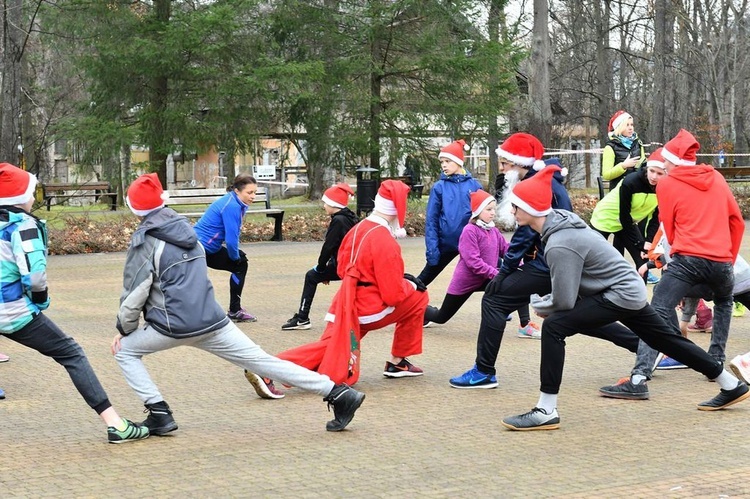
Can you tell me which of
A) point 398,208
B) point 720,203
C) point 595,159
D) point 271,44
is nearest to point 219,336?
point 398,208

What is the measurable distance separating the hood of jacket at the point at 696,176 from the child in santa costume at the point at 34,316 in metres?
4.04

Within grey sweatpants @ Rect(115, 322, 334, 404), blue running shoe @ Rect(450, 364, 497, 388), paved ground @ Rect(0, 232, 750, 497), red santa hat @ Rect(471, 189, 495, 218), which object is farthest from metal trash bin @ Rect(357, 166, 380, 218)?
grey sweatpants @ Rect(115, 322, 334, 404)

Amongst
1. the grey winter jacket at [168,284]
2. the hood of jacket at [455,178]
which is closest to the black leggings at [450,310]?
the hood of jacket at [455,178]

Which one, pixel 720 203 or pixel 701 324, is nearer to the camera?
pixel 720 203

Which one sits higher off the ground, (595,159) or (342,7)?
(342,7)

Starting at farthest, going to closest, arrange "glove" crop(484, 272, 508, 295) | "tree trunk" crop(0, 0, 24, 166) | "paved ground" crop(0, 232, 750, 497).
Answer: "tree trunk" crop(0, 0, 24, 166) < "glove" crop(484, 272, 508, 295) < "paved ground" crop(0, 232, 750, 497)

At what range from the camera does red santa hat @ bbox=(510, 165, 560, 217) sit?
682 cm

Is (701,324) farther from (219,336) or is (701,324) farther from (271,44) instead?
(271,44)

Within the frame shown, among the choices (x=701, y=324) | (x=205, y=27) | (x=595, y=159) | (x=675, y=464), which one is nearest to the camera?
(x=675, y=464)

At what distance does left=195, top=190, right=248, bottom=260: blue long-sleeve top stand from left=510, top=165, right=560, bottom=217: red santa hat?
4415mm

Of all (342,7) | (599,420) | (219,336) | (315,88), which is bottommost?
(599,420)

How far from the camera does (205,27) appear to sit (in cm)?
2525

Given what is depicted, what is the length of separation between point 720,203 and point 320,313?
214 inches

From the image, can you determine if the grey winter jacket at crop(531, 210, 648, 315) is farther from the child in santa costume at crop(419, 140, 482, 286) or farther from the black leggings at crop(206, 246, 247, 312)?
the black leggings at crop(206, 246, 247, 312)
